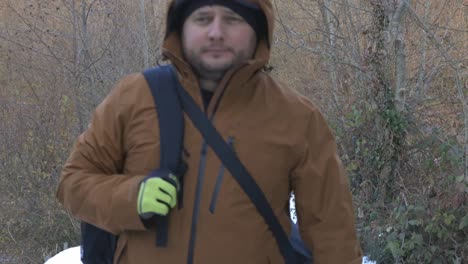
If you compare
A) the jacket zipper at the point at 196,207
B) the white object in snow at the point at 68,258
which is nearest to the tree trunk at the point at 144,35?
the white object in snow at the point at 68,258

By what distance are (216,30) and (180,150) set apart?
0.40 meters

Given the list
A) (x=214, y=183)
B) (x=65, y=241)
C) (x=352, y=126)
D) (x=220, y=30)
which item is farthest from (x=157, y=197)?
(x=65, y=241)

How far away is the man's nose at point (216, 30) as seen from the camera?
219 cm

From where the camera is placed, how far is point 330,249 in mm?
2238

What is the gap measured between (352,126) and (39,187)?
3.45 meters

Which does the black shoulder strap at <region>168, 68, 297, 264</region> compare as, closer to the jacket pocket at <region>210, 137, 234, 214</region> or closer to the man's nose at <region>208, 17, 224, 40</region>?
the jacket pocket at <region>210, 137, 234, 214</region>

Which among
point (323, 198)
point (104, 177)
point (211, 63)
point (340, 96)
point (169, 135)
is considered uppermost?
point (211, 63)

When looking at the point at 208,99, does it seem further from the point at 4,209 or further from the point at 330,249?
the point at 4,209

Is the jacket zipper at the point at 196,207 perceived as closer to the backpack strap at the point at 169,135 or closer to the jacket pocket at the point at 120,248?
the backpack strap at the point at 169,135

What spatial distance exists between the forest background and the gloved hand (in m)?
3.09

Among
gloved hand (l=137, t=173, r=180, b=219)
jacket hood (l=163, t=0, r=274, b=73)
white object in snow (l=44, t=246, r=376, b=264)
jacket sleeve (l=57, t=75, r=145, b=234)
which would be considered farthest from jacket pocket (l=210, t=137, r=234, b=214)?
white object in snow (l=44, t=246, r=376, b=264)

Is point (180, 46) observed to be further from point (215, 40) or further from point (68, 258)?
point (68, 258)

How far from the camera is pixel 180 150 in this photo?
2.16m

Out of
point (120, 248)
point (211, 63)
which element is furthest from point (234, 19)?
point (120, 248)
